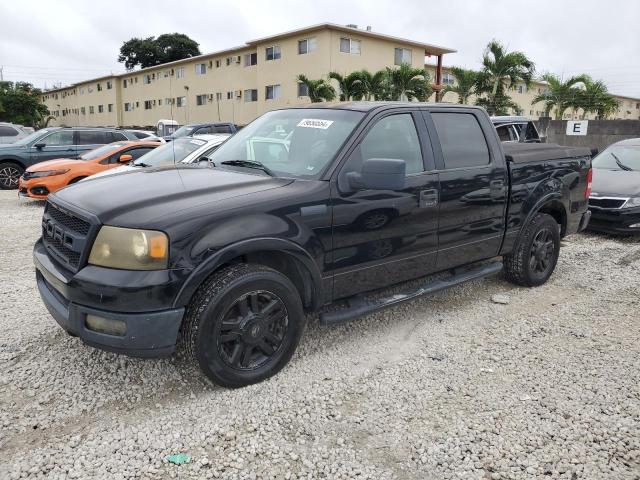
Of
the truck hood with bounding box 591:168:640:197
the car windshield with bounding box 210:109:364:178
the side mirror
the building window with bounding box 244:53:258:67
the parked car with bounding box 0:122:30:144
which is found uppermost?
the building window with bounding box 244:53:258:67

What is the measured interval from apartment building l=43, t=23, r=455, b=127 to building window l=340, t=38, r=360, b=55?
0.06 meters

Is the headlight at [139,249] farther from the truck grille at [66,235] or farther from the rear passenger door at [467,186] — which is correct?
the rear passenger door at [467,186]

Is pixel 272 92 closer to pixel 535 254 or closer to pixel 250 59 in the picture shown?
pixel 250 59

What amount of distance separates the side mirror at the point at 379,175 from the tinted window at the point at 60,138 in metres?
12.1

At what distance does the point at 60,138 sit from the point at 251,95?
24.2 m

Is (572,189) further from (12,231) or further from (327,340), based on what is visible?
(12,231)

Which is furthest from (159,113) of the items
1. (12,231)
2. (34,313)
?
(34,313)

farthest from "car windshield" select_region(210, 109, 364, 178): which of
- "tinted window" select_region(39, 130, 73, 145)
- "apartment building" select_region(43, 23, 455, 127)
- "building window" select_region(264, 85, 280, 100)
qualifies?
"building window" select_region(264, 85, 280, 100)

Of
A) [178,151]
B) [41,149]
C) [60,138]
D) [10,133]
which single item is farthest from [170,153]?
[10,133]

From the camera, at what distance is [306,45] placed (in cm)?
3139

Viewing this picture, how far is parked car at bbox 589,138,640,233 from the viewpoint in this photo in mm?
7422

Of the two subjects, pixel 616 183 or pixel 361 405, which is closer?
pixel 361 405

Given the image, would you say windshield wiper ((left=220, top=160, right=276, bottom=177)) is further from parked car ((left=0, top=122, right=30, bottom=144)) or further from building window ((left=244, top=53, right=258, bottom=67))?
building window ((left=244, top=53, right=258, bottom=67))

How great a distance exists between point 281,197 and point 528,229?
288cm
